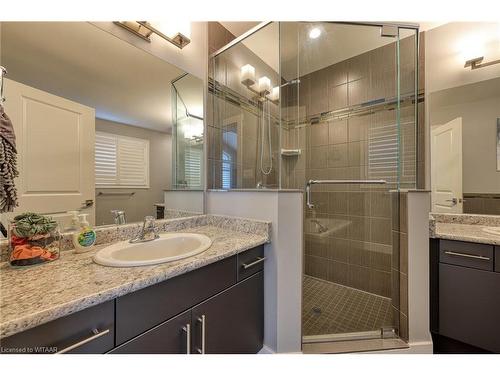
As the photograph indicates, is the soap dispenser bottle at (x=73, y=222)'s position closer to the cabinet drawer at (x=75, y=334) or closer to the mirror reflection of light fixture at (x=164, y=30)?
the cabinet drawer at (x=75, y=334)

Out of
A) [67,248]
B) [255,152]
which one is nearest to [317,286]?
[255,152]

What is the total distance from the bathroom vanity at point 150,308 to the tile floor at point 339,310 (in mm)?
539

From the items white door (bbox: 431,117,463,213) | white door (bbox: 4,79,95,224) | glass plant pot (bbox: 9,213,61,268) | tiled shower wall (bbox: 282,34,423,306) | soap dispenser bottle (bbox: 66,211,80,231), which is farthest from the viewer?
tiled shower wall (bbox: 282,34,423,306)

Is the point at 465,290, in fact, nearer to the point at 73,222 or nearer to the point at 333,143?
the point at 333,143

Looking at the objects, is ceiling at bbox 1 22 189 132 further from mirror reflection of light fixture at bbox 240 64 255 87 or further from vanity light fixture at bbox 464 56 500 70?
vanity light fixture at bbox 464 56 500 70

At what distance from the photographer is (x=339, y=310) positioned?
163 cm

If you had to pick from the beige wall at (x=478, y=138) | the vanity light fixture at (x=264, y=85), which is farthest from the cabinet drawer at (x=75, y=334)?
the beige wall at (x=478, y=138)

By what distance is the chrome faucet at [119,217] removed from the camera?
3.52 feet

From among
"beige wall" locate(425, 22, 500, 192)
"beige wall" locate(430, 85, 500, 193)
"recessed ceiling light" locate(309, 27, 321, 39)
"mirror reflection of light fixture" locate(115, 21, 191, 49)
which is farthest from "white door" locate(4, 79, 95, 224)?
"beige wall" locate(430, 85, 500, 193)

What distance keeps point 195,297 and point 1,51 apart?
48.9 inches

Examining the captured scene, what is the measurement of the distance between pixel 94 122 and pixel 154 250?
28.4 inches

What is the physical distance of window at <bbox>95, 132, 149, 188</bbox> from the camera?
1.03 m

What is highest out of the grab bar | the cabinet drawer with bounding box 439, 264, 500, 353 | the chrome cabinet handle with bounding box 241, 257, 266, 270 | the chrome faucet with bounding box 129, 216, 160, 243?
the grab bar

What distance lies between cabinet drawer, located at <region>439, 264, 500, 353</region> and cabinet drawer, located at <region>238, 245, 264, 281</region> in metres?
1.16
